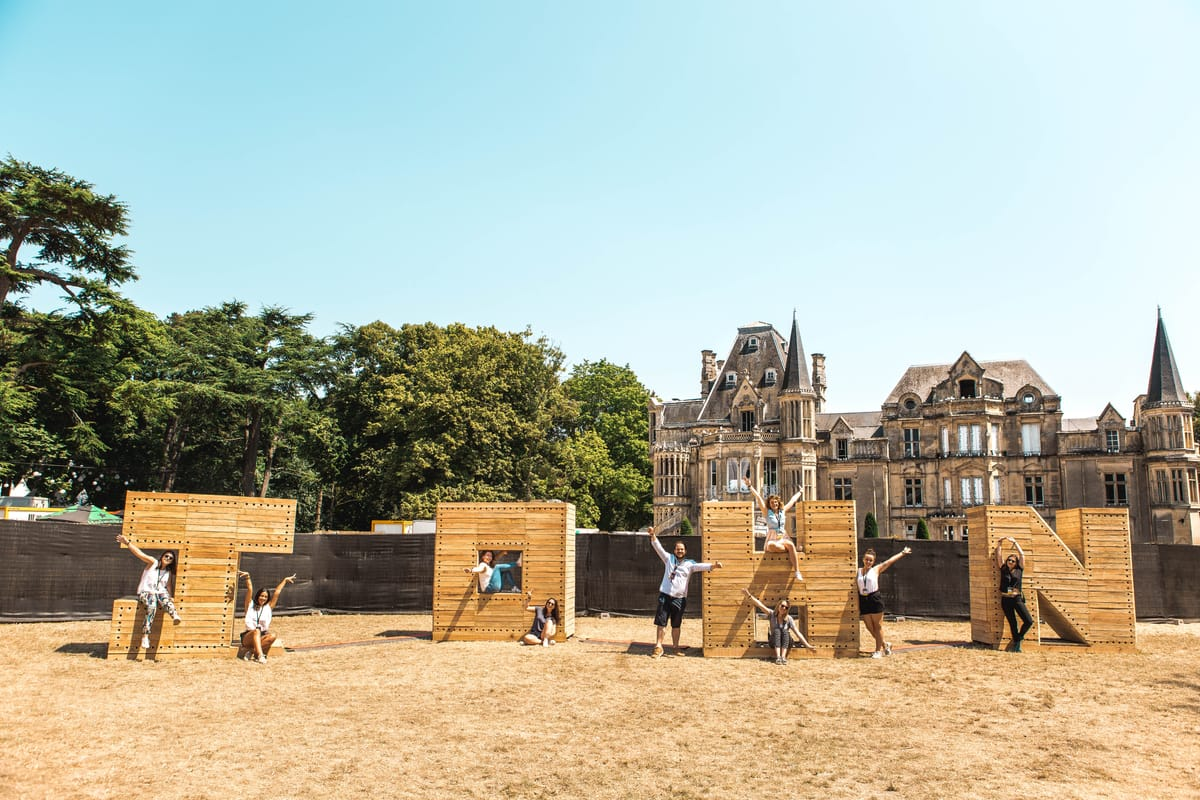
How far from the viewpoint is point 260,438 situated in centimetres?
4972

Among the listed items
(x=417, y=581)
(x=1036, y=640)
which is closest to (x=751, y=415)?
(x=417, y=581)

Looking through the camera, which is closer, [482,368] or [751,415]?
[482,368]

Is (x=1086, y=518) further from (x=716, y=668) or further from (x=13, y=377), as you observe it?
(x=13, y=377)

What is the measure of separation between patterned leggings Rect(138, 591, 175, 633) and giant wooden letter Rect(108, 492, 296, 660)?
0.45ft

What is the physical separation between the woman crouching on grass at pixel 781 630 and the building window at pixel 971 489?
4765cm

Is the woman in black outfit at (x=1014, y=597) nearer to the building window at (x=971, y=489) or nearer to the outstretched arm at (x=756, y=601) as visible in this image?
the outstretched arm at (x=756, y=601)

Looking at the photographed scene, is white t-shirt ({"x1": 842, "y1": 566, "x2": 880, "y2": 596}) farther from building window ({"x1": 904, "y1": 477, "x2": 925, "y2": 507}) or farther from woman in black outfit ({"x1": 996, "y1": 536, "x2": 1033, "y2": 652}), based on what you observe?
building window ({"x1": 904, "y1": 477, "x2": 925, "y2": 507})

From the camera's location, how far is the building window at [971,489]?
5716 centimetres

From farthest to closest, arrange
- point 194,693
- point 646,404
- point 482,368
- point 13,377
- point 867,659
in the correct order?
1. point 646,404
2. point 482,368
3. point 13,377
4. point 867,659
5. point 194,693

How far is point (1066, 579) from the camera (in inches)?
643

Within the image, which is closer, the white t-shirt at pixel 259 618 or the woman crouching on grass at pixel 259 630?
the woman crouching on grass at pixel 259 630

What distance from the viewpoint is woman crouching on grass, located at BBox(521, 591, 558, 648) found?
1628 centimetres

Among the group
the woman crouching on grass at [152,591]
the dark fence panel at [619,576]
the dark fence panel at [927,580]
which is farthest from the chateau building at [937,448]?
the woman crouching on grass at [152,591]

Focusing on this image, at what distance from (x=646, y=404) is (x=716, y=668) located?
59.1 metres
